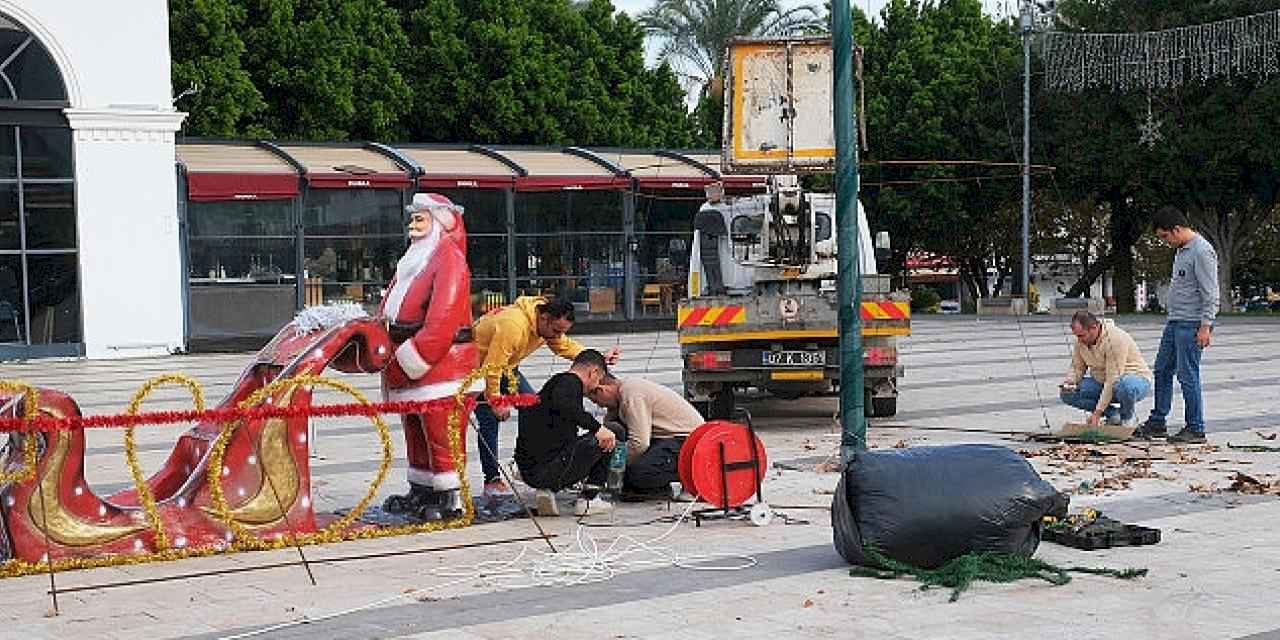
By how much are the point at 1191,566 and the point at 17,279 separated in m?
23.7

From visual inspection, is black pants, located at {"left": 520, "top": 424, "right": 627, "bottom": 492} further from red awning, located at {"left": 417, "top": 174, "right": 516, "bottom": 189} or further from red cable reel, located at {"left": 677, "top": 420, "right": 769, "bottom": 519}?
red awning, located at {"left": 417, "top": 174, "right": 516, "bottom": 189}

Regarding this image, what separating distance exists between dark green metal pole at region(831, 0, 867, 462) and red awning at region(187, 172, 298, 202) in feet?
66.5

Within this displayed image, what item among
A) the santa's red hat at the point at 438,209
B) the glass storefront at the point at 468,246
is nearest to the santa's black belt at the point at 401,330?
the santa's red hat at the point at 438,209

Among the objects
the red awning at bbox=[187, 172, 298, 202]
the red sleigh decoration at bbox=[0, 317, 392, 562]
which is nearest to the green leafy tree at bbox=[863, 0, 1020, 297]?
the red awning at bbox=[187, 172, 298, 202]

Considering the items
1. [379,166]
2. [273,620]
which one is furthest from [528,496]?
[379,166]

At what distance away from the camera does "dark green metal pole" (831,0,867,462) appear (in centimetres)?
1022

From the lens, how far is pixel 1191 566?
24.5 ft

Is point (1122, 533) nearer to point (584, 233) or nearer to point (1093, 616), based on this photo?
point (1093, 616)

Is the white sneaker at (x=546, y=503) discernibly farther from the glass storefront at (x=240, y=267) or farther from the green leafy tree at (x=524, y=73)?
the green leafy tree at (x=524, y=73)

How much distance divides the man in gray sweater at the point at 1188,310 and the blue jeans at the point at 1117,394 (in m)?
0.21

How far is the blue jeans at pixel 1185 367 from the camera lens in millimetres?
11969

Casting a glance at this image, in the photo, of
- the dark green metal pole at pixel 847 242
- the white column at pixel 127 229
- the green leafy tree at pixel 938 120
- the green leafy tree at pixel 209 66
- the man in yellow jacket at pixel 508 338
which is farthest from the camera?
the green leafy tree at pixel 938 120

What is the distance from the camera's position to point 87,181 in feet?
89.7

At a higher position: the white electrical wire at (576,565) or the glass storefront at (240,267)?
the glass storefront at (240,267)
